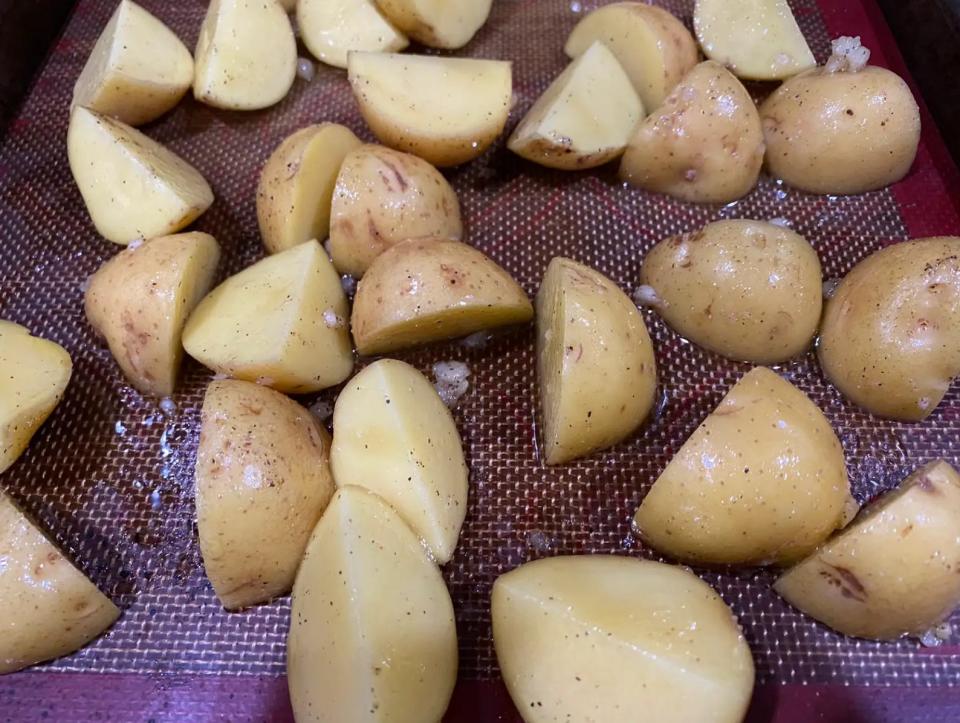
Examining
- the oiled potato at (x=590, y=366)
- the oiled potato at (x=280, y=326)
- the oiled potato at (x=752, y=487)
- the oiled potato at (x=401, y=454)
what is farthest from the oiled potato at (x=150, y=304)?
the oiled potato at (x=752, y=487)

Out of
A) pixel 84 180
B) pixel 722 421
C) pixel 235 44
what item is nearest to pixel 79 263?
pixel 84 180

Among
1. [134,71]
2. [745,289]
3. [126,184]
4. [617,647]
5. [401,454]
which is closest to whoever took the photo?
[617,647]

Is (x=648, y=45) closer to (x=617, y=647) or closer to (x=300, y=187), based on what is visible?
(x=300, y=187)

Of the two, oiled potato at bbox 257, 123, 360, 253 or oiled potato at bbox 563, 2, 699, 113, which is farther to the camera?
oiled potato at bbox 563, 2, 699, 113

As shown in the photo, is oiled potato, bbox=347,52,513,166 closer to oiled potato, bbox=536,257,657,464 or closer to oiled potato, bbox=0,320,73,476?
oiled potato, bbox=536,257,657,464

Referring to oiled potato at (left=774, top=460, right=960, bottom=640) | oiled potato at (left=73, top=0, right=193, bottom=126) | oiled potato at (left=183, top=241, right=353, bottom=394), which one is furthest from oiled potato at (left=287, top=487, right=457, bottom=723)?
oiled potato at (left=73, top=0, right=193, bottom=126)

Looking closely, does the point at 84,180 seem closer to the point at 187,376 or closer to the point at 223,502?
the point at 187,376

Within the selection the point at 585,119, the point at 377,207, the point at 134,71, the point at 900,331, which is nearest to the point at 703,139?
the point at 585,119
